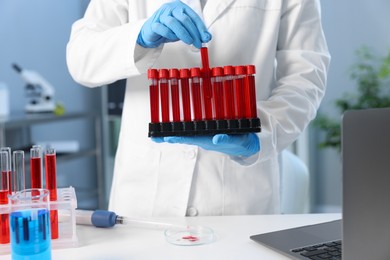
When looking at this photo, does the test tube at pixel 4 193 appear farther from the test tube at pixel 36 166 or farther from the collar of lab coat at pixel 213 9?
the collar of lab coat at pixel 213 9

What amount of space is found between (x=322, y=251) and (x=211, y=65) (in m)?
0.61

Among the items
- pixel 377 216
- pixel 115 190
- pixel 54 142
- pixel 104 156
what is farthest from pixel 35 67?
pixel 377 216

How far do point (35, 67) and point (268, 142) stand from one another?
2.70 meters

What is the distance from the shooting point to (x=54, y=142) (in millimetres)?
3596

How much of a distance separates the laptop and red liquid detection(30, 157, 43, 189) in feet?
2.04

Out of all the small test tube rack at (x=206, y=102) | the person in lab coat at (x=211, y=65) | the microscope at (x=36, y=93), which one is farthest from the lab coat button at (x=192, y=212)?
the microscope at (x=36, y=93)

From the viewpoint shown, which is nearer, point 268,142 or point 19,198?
point 19,198

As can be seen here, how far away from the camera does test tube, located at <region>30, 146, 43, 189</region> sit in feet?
3.36

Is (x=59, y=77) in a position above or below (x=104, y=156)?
above

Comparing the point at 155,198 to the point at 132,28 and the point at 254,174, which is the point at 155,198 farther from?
the point at 132,28

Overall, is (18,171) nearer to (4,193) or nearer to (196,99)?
(4,193)

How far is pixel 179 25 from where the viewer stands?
3.59ft

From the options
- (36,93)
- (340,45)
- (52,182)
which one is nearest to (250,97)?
(52,182)

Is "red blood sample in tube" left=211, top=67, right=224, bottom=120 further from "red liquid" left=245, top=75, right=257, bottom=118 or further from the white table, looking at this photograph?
the white table
